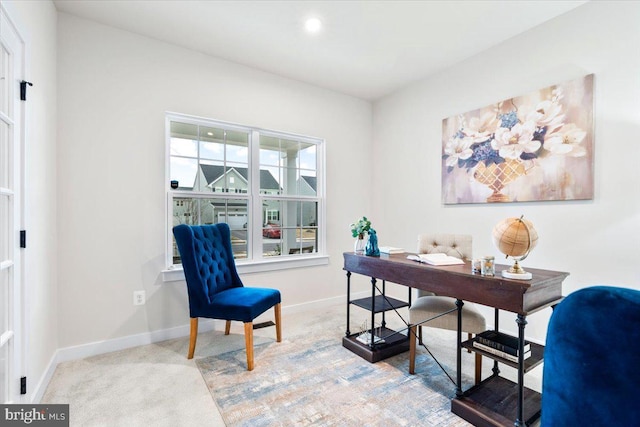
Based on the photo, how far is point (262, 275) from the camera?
327 centimetres

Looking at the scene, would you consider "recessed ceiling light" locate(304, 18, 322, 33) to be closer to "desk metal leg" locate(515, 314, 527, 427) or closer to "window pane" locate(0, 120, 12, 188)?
"window pane" locate(0, 120, 12, 188)

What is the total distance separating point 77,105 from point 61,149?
383 mm

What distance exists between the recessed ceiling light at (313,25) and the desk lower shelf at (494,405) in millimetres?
2914

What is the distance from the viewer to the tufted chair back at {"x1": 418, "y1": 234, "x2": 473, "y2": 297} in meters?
2.45

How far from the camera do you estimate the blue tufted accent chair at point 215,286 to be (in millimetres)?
2256

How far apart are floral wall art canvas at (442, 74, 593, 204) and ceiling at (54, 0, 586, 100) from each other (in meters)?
0.64

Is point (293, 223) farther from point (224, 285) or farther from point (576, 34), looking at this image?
point (576, 34)

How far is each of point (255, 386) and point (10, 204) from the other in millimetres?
1748

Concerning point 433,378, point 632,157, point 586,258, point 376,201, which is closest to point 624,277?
point 586,258

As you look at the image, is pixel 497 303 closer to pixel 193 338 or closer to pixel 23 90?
pixel 193 338

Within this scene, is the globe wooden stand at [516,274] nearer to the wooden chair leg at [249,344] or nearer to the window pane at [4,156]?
the wooden chair leg at [249,344]

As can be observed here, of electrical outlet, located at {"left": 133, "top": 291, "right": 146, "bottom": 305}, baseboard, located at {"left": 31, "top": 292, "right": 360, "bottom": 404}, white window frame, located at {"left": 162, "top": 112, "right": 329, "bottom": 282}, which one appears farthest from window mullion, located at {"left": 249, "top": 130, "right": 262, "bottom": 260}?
electrical outlet, located at {"left": 133, "top": 291, "right": 146, "bottom": 305}

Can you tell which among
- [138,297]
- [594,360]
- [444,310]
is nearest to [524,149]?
[444,310]

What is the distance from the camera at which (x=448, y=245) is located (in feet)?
8.23
